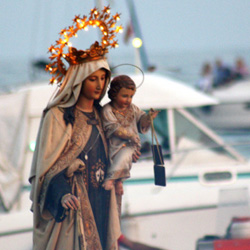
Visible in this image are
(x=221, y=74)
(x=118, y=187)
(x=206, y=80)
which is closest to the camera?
(x=118, y=187)

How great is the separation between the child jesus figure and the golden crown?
0.19 m

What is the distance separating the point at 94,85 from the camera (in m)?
3.18

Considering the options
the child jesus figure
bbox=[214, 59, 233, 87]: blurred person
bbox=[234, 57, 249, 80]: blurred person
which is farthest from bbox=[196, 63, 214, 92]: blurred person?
the child jesus figure

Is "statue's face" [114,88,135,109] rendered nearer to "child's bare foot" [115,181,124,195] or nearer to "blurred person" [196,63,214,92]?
"child's bare foot" [115,181,124,195]

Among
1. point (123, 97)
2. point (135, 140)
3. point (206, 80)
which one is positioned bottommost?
point (135, 140)

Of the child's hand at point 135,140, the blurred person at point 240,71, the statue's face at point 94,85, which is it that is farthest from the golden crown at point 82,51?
the blurred person at point 240,71

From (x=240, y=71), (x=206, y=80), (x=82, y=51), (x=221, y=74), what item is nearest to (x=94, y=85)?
→ (x=82, y=51)

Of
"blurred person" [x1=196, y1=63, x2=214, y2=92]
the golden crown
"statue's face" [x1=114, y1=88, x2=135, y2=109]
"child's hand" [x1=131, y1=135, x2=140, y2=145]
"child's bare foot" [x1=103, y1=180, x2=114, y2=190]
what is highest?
"blurred person" [x1=196, y1=63, x2=214, y2=92]

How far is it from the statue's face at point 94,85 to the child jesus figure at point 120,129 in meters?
0.10

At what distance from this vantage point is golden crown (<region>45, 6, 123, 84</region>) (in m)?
3.20

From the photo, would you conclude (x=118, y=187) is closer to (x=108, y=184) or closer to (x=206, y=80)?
(x=108, y=184)

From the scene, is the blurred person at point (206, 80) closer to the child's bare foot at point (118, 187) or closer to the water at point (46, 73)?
the water at point (46, 73)

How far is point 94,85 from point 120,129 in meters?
0.26

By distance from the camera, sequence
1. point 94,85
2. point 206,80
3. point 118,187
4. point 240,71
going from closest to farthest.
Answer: point 94,85
point 118,187
point 206,80
point 240,71
